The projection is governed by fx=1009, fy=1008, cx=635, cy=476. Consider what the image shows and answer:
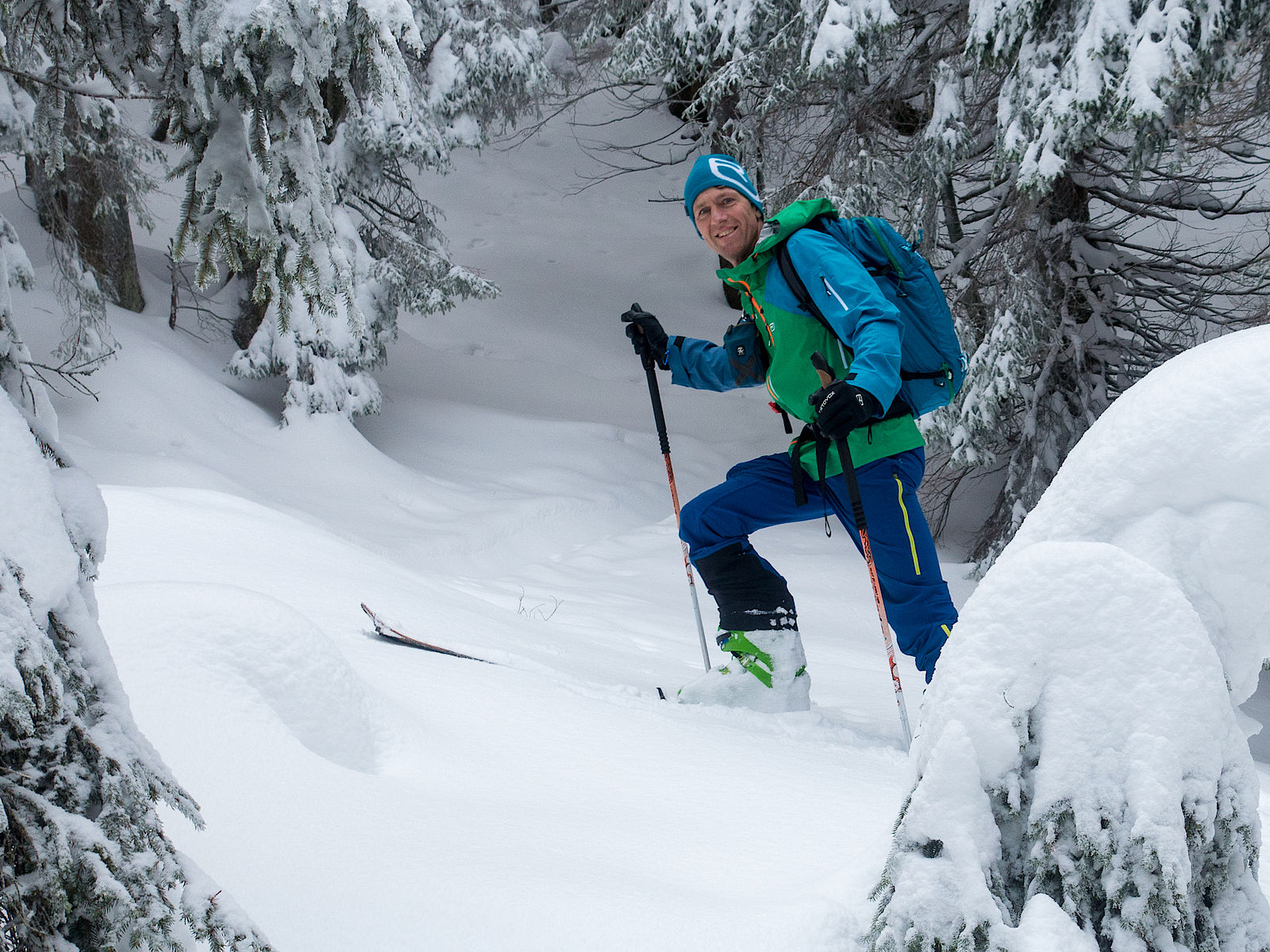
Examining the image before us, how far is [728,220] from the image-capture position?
375 centimetres

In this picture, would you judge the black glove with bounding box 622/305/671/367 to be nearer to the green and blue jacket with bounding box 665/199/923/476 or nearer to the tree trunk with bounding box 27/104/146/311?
the green and blue jacket with bounding box 665/199/923/476

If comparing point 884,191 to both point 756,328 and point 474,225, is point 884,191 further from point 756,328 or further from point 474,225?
point 474,225

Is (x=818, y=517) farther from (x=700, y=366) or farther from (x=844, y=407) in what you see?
(x=844, y=407)

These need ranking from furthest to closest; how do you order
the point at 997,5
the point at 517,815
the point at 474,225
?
the point at 474,225 → the point at 997,5 → the point at 517,815

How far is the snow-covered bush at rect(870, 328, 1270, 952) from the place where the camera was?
1.29 metres

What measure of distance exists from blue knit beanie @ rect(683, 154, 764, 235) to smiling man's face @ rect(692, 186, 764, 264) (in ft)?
0.05

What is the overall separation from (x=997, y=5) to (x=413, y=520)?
577 cm

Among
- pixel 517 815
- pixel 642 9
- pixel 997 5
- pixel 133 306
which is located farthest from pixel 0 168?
pixel 517 815

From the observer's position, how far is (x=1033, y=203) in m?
6.72

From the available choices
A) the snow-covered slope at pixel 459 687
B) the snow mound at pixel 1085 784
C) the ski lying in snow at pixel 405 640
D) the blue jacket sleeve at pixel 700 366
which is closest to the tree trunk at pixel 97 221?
the snow-covered slope at pixel 459 687

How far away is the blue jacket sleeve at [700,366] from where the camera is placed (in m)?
4.27

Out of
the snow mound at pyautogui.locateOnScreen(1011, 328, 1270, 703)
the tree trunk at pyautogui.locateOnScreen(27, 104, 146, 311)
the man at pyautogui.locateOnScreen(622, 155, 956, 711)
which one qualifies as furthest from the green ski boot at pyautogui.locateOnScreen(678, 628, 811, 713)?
the tree trunk at pyautogui.locateOnScreen(27, 104, 146, 311)

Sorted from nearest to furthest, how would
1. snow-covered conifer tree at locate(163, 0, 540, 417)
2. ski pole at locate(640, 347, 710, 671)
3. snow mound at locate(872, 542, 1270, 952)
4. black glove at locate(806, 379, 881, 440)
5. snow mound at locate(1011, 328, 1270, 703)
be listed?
snow mound at locate(872, 542, 1270, 952) < snow mound at locate(1011, 328, 1270, 703) < snow-covered conifer tree at locate(163, 0, 540, 417) < black glove at locate(806, 379, 881, 440) < ski pole at locate(640, 347, 710, 671)

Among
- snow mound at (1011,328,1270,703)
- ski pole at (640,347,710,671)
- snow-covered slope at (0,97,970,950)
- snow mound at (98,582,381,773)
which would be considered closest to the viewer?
snow mound at (1011,328,1270,703)
